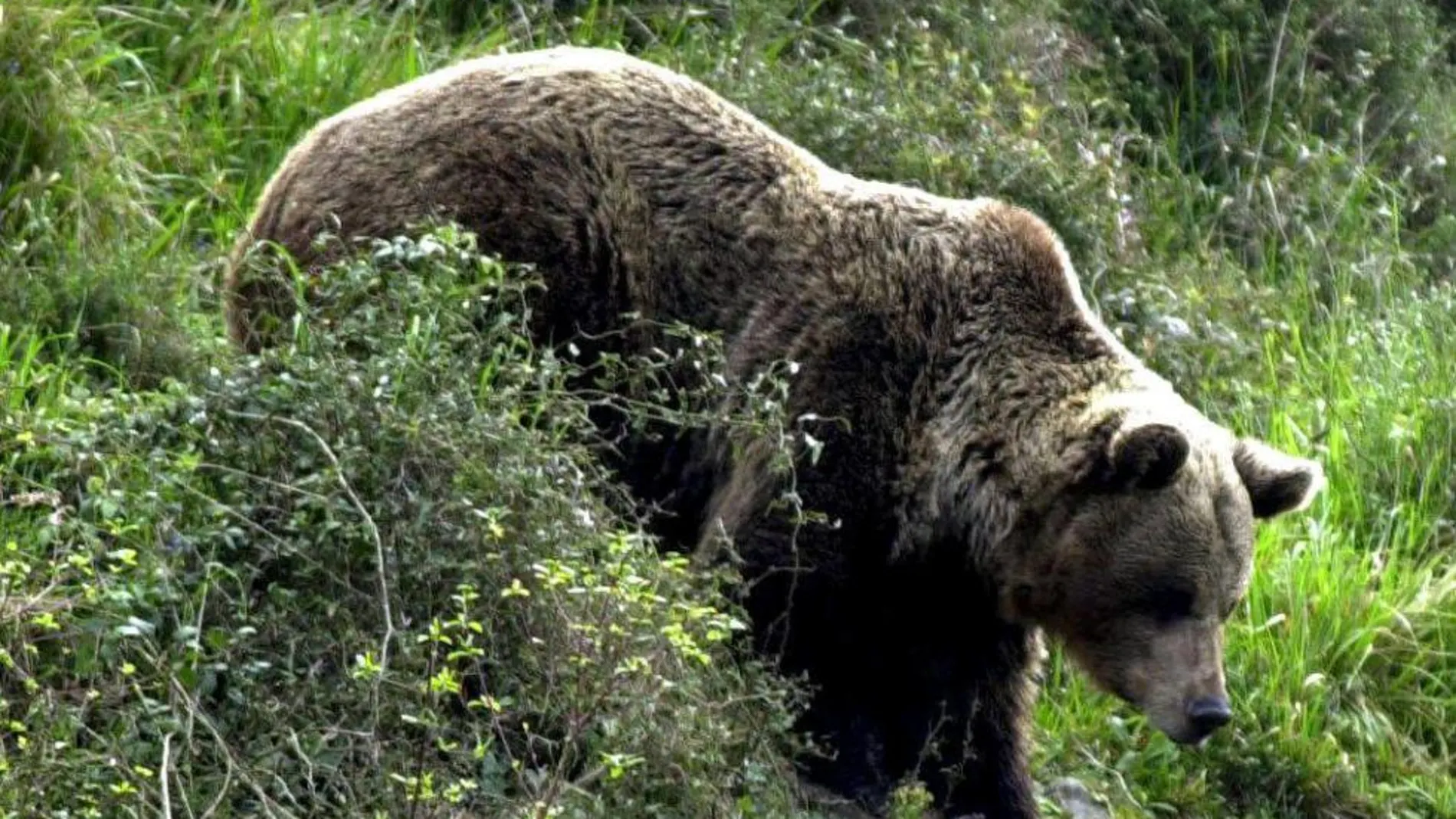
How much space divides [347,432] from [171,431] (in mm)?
363

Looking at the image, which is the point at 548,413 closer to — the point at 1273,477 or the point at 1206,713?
the point at 1206,713

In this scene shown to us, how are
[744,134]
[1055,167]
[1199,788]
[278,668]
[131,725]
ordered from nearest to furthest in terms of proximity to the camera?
[131,725] → [278,668] → [744,134] → [1199,788] → [1055,167]

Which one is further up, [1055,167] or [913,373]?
[913,373]

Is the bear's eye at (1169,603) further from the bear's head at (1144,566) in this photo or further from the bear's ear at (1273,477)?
the bear's ear at (1273,477)

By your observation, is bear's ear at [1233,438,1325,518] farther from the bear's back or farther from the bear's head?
the bear's back

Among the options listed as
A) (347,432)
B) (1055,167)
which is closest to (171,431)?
(347,432)

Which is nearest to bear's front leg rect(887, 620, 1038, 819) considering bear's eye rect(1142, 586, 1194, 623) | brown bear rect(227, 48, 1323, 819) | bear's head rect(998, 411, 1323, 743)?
brown bear rect(227, 48, 1323, 819)

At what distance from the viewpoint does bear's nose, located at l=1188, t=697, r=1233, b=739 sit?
6492mm

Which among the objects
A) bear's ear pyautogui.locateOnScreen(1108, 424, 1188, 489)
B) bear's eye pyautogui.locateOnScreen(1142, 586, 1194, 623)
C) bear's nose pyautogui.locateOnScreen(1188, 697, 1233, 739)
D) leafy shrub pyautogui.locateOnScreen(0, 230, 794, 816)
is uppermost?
leafy shrub pyautogui.locateOnScreen(0, 230, 794, 816)

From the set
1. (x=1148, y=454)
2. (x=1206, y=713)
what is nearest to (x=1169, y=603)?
(x=1206, y=713)

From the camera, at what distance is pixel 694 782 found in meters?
5.07

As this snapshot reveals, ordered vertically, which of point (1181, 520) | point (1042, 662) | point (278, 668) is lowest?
point (1042, 662)

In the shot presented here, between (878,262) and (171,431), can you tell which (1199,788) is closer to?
(878,262)

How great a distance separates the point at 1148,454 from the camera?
627 cm
